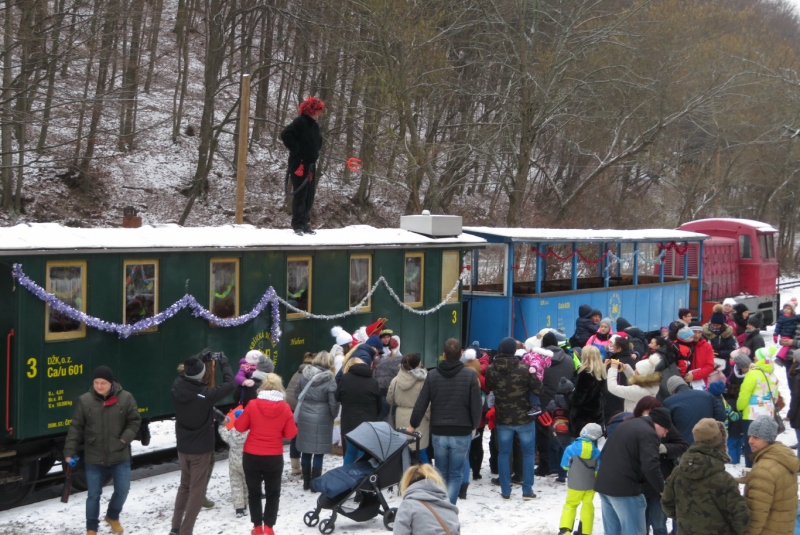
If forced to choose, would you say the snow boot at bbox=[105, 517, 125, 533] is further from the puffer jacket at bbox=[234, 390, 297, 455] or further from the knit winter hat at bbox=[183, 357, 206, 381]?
the knit winter hat at bbox=[183, 357, 206, 381]

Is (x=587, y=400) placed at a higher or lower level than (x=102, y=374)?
lower

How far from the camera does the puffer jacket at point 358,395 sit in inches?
313

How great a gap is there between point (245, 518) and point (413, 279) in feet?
21.0

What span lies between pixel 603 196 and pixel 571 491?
93.1ft

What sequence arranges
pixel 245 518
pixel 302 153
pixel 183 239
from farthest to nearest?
pixel 302 153 < pixel 183 239 < pixel 245 518

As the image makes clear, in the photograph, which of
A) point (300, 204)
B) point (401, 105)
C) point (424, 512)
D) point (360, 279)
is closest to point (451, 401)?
point (424, 512)

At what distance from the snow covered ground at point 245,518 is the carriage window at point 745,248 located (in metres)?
17.7

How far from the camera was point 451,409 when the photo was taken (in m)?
7.39

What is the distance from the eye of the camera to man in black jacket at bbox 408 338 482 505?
7.38 m

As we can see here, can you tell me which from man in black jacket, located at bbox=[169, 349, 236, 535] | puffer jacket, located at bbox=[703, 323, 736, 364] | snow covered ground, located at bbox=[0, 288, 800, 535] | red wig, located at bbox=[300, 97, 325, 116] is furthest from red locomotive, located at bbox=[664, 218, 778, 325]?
man in black jacket, located at bbox=[169, 349, 236, 535]

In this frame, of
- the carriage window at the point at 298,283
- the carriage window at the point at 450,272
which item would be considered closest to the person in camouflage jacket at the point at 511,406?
the carriage window at the point at 298,283

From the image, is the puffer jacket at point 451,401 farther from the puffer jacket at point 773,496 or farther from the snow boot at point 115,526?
the puffer jacket at point 773,496

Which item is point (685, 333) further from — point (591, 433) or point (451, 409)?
point (451, 409)

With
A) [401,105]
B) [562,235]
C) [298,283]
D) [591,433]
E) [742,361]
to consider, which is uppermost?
[401,105]
